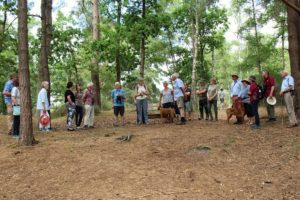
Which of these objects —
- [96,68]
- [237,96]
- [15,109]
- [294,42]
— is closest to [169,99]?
[237,96]

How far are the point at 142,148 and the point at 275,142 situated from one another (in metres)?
3.47

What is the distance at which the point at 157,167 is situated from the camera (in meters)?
8.40

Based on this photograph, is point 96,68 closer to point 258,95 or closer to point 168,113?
point 168,113

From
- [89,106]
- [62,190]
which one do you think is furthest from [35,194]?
[89,106]

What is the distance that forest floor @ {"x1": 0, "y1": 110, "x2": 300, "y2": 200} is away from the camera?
285 inches

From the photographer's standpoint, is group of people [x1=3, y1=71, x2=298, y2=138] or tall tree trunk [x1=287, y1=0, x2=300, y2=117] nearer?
group of people [x1=3, y1=71, x2=298, y2=138]

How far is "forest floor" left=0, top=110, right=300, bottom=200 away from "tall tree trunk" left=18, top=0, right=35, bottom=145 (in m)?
0.41

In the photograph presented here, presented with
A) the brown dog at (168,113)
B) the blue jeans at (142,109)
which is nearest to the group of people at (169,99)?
the blue jeans at (142,109)

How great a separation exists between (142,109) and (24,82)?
5690 mm

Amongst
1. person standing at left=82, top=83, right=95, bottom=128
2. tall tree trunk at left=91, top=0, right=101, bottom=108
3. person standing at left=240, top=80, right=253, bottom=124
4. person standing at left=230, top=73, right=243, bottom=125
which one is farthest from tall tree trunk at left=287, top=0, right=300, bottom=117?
tall tree trunk at left=91, top=0, right=101, bottom=108

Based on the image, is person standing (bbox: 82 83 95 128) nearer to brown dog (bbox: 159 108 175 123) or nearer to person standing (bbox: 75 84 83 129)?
person standing (bbox: 75 84 83 129)

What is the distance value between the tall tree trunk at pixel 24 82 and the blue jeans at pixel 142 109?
17.3 ft

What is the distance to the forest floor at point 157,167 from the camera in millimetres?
7238

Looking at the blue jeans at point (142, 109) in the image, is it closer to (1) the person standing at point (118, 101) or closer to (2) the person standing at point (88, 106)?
(1) the person standing at point (118, 101)
